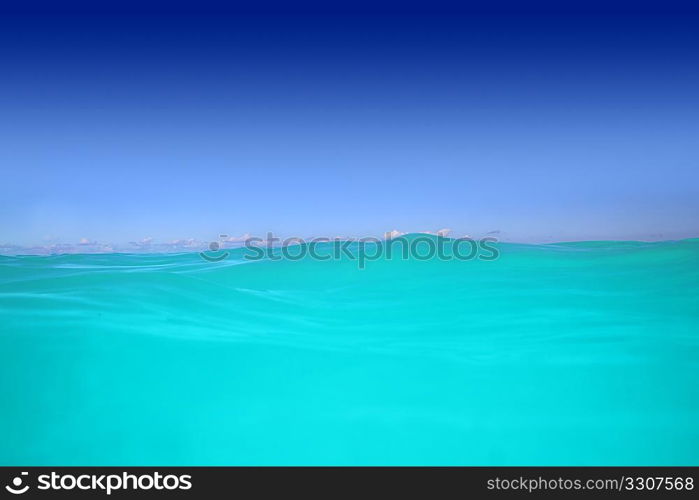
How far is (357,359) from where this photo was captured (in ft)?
12.8

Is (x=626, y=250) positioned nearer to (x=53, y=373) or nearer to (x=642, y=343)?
(x=642, y=343)

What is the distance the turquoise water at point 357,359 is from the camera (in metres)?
2.98

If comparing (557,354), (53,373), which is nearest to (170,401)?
(53,373)

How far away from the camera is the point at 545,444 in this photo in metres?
2.95

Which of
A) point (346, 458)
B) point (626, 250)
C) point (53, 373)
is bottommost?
point (346, 458)

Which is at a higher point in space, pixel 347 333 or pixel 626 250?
pixel 626 250

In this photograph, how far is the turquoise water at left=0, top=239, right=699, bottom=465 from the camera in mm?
2982

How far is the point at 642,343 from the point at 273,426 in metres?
4.65

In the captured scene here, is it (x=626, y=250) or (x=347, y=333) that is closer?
(x=347, y=333)
